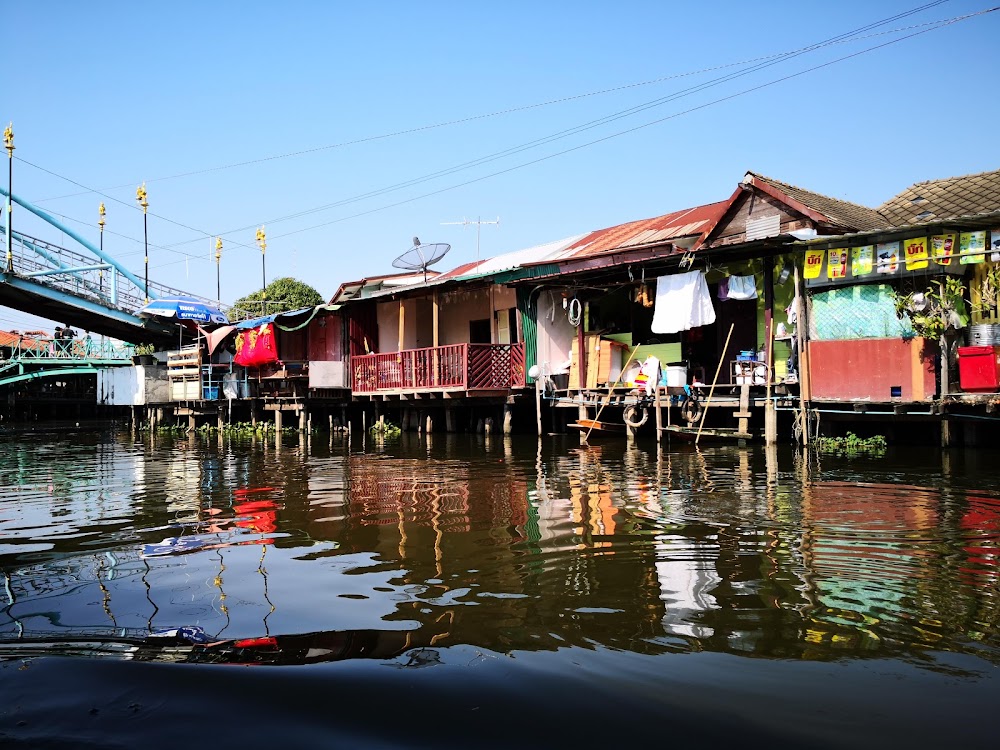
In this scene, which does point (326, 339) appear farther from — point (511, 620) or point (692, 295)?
point (511, 620)

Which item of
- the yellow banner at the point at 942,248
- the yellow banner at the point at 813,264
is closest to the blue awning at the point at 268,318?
the yellow banner at the point at 813,264

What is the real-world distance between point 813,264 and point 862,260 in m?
0.82

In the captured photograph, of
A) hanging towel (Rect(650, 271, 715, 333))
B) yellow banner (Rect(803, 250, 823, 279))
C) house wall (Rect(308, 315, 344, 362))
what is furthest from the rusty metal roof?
house wall (Rect(308, 315, 344, 362))

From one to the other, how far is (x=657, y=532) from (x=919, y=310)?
8.37 meters

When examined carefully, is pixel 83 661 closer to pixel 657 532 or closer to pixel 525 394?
pixel 657 532

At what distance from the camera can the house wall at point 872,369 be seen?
12.0m

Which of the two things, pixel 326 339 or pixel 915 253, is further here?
pixel 326 339

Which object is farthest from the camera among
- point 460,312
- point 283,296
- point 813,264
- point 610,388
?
point 283,296

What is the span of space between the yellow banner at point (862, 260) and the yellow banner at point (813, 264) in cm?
54

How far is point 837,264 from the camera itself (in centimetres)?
1288

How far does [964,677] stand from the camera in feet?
10.3

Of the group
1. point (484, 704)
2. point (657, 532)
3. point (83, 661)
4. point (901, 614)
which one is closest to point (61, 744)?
point (83, 661)

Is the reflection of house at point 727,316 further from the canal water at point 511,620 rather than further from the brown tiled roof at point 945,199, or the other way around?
the canal water at point 511,620

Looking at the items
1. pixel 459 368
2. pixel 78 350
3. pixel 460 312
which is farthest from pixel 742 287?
pixel 78 350
